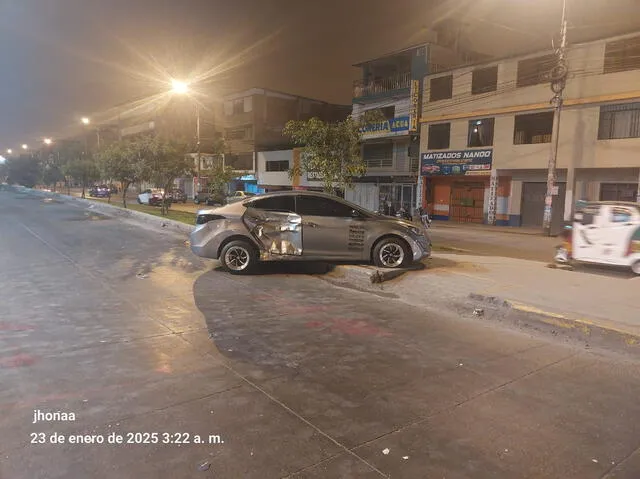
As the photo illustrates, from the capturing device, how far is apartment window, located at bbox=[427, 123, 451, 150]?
30531mm

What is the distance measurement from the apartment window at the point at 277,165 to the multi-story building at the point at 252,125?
1300 millimetres

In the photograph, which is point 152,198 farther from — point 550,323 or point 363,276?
point 550,323

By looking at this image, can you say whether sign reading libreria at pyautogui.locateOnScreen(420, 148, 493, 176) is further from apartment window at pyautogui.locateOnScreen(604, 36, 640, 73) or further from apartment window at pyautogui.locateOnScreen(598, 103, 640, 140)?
apartment window at pyautogui.locateOnScreen(604, 36, 640, 73)

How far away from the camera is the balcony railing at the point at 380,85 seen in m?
34.3

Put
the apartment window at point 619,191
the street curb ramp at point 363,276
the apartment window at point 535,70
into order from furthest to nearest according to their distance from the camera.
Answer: the apartment window at point 535,70 → the apartment window at point 619,191 → the street curb ramp at point 363,276

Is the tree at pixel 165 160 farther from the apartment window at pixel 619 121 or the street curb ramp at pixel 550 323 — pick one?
the apartment window at pixel 619 121

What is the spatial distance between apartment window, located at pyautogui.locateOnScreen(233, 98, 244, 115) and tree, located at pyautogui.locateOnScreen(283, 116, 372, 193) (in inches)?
1556

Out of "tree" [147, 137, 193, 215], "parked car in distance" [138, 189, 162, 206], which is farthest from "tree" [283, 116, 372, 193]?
"parked car in distance" [138, 189, 162, 206]

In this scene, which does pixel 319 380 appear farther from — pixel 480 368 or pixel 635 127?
pixel 635 127

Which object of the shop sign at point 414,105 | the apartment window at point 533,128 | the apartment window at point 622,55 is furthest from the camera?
the shop sign at point 414,105

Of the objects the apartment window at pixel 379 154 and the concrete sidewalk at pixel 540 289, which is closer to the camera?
the concrete sidewalk at pixel 540 289

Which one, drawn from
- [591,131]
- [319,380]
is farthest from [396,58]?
[319,380]

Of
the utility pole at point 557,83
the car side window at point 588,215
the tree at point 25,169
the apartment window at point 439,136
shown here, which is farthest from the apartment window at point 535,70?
the tree at point 25,169

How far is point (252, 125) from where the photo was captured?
51.1 m
